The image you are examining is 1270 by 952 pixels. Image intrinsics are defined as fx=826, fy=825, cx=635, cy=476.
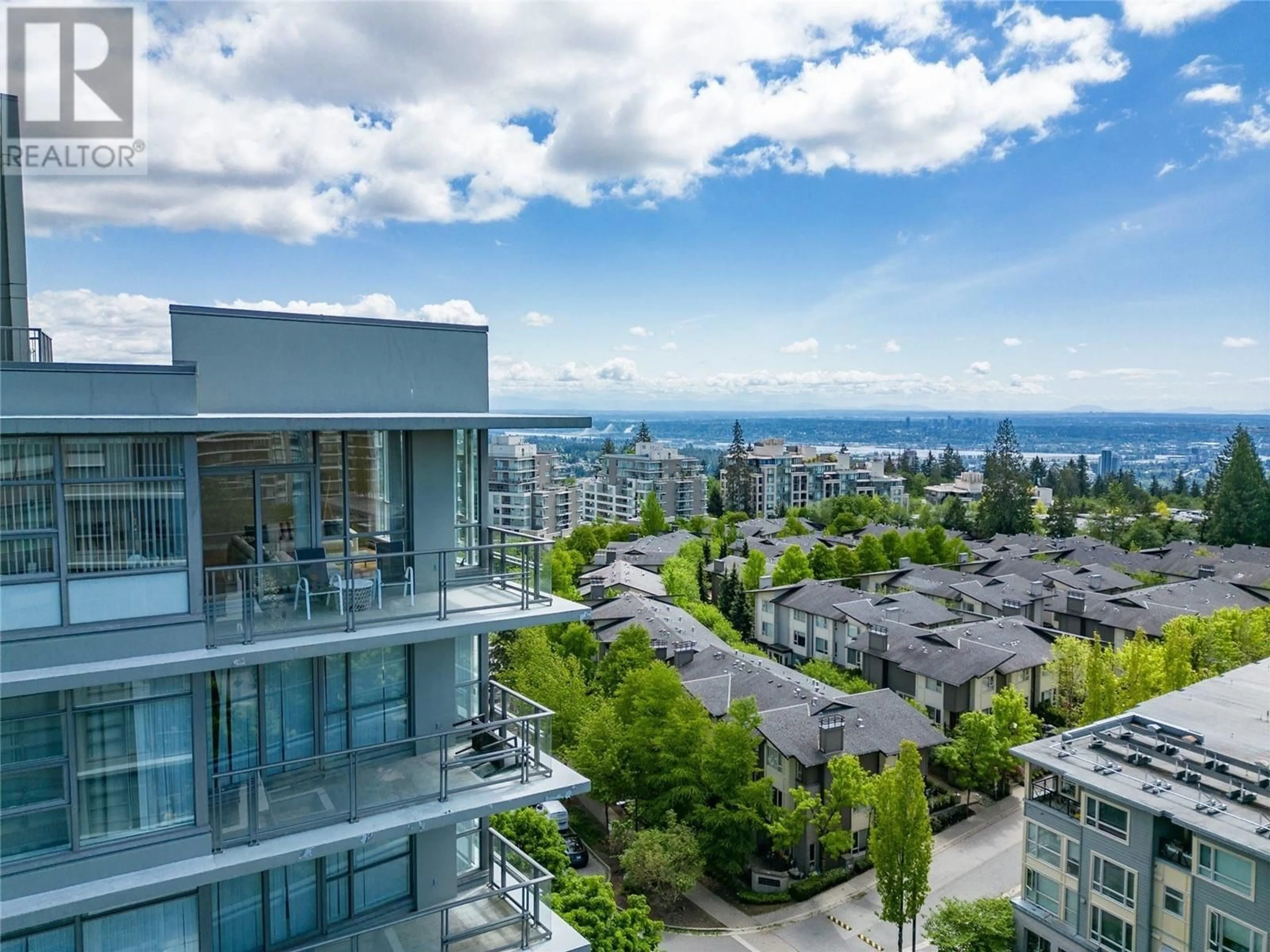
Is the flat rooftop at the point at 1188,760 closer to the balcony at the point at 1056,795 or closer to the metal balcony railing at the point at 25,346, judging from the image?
the balcony at the point at 1056,795

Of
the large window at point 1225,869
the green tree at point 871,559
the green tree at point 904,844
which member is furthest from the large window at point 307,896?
the green tree at point 871,559

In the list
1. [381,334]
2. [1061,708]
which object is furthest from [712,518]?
[381,334]

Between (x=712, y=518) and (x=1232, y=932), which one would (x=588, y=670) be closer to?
(x=1232, y=932)

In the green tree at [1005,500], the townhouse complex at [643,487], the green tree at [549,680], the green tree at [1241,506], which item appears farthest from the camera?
the townhouse complex at [643,487]

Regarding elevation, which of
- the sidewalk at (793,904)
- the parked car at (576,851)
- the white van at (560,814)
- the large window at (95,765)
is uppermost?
the large window at (95,765)

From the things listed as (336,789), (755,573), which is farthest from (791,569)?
(336,789)

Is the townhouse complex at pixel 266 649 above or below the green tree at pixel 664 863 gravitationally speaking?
above

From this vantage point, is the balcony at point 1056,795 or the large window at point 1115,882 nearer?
the large window at point 1115,882

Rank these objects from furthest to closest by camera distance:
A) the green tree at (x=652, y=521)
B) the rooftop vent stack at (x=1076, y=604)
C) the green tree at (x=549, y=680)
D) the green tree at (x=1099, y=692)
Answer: the green tree at (x=652, y=521), the rooftop vent stack at (x=1076, y=604), the green tree at (x=1099, y=692), the green tree at (x=549, y=680)
